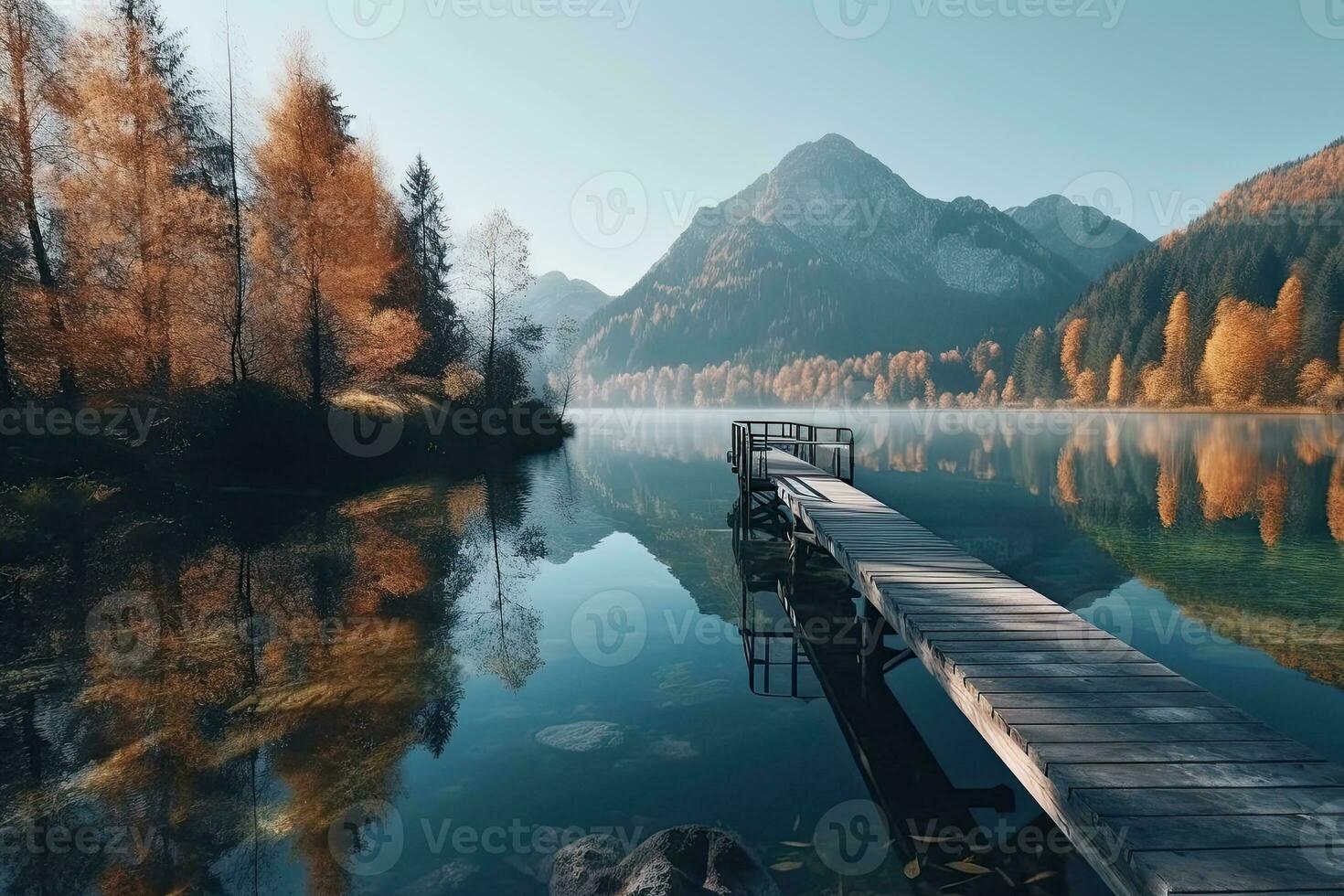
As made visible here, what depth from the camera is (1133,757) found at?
4895 millimetres

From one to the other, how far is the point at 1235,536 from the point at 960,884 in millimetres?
21519

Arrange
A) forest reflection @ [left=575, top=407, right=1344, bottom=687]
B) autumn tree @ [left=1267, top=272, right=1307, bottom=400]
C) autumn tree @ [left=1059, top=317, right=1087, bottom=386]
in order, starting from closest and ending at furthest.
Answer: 1. forest reflection @ [left=575, top=407, right=1344, bottom=687]
2. autumn tree @ [left=1267, top=272, right=1307, bottom=400]
3. autumn tree @ [left=1059, top=317, right=1087, bottom=386]

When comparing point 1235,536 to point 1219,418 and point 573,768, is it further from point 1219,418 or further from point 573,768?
point 1219,418

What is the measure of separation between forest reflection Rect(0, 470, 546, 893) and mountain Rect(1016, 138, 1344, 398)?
10691 centimetres

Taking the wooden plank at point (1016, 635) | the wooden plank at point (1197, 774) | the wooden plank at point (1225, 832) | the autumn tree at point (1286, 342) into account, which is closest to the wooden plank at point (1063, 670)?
the wooden plank at point (1016, 635)

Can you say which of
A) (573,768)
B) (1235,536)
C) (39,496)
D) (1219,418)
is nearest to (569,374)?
(39,496)

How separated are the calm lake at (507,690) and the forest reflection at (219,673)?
52mm

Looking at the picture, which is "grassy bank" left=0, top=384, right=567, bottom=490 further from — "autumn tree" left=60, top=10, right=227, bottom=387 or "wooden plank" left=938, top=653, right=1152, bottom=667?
"wooden plank" left=938, top=653, right=1152, bottom=667

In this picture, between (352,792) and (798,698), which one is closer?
(352,792)

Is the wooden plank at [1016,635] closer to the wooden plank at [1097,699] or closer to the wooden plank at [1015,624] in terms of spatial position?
the wooden plank at [1015,624]

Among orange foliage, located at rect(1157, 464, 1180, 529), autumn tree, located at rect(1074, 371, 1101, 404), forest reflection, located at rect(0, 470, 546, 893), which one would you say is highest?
autumn tree, located at rect(1074, 371, 1101, 404)

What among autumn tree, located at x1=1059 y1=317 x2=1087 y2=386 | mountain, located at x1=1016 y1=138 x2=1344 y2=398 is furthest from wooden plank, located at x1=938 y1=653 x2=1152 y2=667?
autumn tree, located at x1=1059 y1=317 x2=1087 y2=386

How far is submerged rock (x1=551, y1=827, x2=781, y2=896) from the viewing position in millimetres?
5035

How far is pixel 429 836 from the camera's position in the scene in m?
6.44
